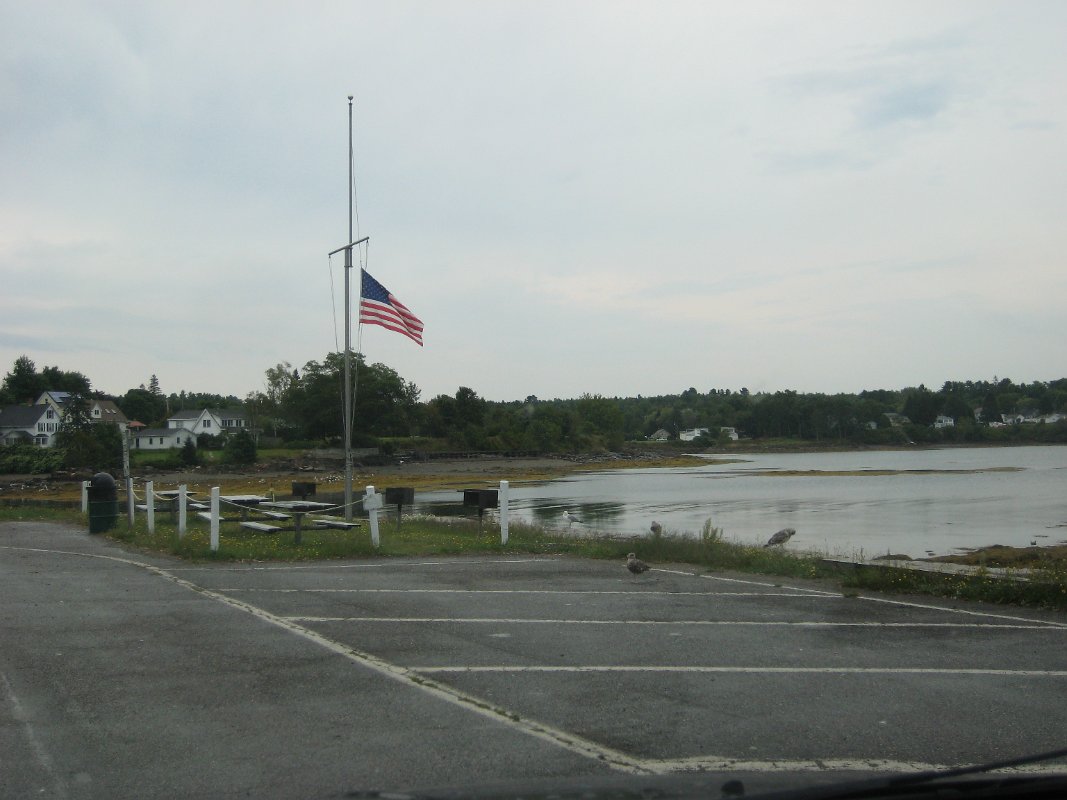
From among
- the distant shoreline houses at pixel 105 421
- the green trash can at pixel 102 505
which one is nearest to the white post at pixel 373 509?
the green trash can at pixel 102 505

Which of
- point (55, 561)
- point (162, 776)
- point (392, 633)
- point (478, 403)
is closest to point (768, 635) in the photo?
point (392, 633)

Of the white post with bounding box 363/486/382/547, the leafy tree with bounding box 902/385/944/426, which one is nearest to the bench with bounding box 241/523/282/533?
the white post with bounding box 363/486/382/547

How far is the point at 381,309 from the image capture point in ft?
71.3

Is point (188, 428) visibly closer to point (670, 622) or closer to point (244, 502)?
point (244, 502)

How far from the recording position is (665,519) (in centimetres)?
3625

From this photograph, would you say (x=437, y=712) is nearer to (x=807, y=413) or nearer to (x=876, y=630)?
(x=876, y=630)

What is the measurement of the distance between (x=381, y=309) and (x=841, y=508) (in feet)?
90.3

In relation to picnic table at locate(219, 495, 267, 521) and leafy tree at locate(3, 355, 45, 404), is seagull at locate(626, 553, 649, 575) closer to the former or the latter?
picnic table at locate(219, 495, 267, 521)

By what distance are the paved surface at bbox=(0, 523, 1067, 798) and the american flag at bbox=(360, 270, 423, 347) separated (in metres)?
10.8

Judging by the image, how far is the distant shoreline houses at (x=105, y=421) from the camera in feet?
326

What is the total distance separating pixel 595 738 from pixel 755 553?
982 cm

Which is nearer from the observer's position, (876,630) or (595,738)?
(595,738)

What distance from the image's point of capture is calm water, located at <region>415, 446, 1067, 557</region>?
28.5 metres

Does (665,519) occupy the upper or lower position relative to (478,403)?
lower
